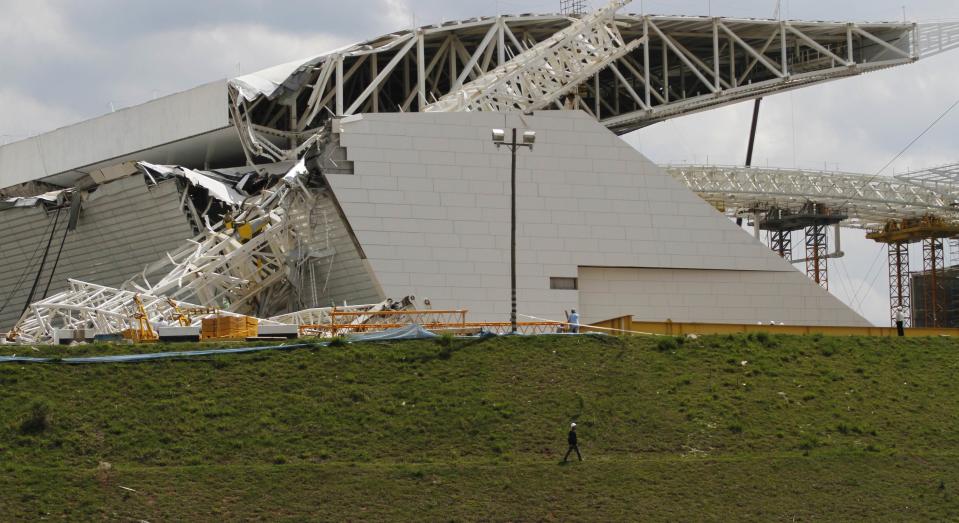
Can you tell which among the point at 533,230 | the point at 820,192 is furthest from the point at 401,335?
the point at 820,192

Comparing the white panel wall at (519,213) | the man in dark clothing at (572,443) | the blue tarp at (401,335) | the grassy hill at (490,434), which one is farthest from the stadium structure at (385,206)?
the man in dark clothing at (572,443)

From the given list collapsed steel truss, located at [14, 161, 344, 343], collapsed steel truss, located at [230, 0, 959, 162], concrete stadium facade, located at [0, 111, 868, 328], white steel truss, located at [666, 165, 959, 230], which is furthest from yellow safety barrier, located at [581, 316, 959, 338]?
white steel truss, located at [666, 165, 959, 230]

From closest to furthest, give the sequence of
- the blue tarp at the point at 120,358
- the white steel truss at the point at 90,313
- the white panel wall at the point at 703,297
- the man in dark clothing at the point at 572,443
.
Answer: the man in dark clothing at the point at 572,443 < the blue tarp at the point at 120,358 < the white steel truss at the point at 90,313 < the white panel wall at the point at 703,297

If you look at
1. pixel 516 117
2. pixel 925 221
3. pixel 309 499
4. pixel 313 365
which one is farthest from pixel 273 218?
pixel 925 221

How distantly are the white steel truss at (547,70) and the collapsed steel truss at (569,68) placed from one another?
69mm

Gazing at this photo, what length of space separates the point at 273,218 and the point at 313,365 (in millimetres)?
17360

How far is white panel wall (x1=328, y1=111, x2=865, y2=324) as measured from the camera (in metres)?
52.9

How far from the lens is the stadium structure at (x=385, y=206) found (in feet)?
174

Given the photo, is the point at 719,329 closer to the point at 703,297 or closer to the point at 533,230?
the point at 703,297

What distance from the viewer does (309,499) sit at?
2981cm

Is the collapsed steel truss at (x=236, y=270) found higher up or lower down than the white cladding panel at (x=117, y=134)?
lower down

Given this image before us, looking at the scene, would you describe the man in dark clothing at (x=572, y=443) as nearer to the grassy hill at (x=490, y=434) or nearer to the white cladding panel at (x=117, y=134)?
the grassy hill at (x=490, y=434)

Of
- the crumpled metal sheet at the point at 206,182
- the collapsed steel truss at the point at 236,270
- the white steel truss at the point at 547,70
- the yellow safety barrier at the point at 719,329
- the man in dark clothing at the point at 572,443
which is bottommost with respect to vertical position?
the man in dark clothing at the point at 572,443

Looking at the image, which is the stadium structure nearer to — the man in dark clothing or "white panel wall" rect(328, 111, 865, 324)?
"white panel wall" rect(328, 111, 865, 324)
